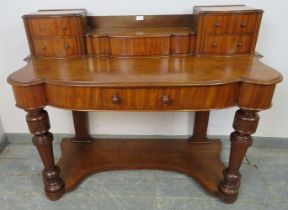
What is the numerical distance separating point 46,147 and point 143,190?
0.67 metres

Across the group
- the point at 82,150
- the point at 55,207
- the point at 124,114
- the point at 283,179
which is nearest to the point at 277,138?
the point at 283,179

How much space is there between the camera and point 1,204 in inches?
57.8

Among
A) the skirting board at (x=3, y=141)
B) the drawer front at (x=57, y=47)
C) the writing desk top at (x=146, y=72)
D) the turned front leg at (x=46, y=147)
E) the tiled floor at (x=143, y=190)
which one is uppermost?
the drawer front at (x=57, y=47)

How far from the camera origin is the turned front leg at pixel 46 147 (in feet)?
3.96

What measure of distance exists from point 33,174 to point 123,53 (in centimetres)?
109

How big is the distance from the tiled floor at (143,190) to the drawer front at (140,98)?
69 cm

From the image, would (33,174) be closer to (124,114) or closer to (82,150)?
(82,150)

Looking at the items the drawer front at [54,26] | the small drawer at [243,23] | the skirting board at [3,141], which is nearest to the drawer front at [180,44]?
the small drawer at [243,23]

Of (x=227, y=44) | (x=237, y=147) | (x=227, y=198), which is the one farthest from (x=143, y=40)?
(x=227, y=198)

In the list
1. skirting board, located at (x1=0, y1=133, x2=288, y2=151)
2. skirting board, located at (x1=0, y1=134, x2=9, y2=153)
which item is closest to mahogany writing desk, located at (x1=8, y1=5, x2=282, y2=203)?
skirting board, located at (x1=0, y1=133, x2=288, y2=151)

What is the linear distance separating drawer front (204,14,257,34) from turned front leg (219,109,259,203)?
463 mm

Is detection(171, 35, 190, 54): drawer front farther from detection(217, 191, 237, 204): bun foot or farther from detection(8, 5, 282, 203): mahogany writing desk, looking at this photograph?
detection(217, 191, 237, 204): bun foot

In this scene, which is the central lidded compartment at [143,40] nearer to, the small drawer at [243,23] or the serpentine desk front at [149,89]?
the serpentine desk front at [149,89]

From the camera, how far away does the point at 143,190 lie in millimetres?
1564
